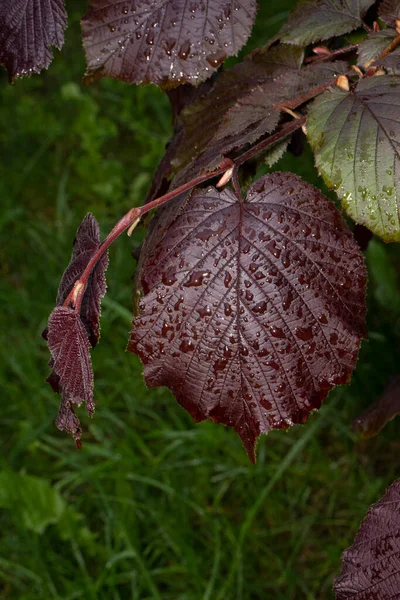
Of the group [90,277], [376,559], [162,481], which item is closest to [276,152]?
[90,277]

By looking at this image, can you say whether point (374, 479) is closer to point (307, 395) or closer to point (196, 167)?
point (307, 395)

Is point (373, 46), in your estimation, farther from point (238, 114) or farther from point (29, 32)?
point (29, 32)

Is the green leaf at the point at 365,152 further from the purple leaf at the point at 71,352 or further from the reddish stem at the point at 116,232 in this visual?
the purple leaf at the point at 71,352

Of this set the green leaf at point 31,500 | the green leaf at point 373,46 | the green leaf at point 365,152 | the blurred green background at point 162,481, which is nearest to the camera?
the green leaf at point 365,152

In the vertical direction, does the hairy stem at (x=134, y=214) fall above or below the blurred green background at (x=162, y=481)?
above

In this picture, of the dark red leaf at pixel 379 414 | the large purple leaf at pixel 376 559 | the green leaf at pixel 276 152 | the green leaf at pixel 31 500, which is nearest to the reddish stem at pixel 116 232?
the green leaf at pixel 276 152

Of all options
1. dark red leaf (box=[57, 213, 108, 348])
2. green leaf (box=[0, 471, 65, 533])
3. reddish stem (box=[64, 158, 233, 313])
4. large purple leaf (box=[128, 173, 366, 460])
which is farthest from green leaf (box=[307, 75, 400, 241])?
green leaf (box=[0, 471, 65, 533])
